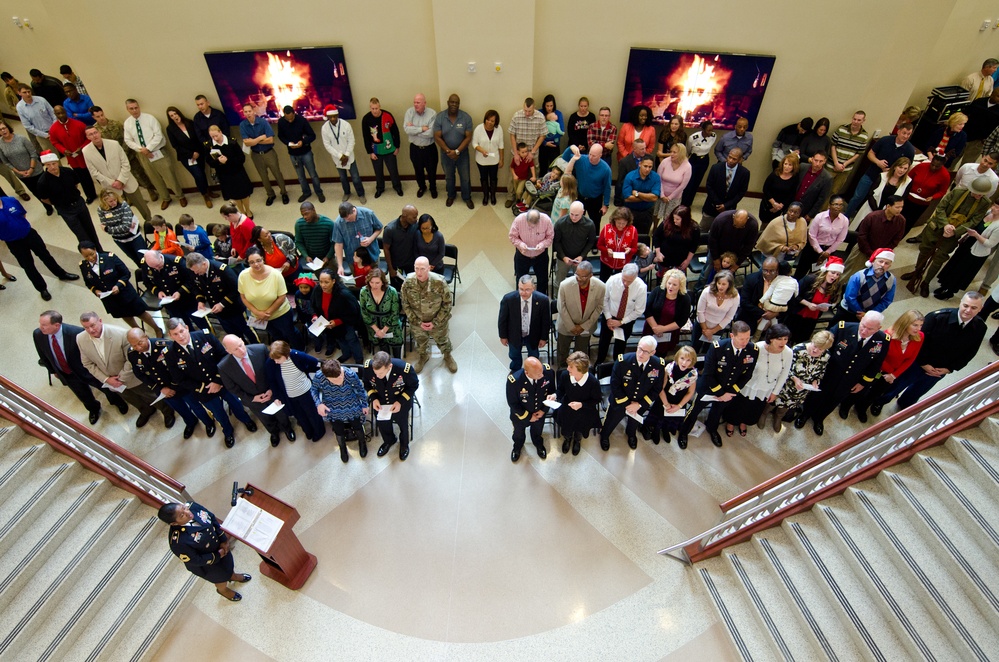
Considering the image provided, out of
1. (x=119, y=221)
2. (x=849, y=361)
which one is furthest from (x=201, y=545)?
(x=849, y=361)

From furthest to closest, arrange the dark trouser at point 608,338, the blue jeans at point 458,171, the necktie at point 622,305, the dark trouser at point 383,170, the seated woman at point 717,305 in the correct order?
the dark trouser at point 383,170 → the blue jeans at point 458,171 → the dark trouser at point 608,338 → the necktie at point 622,305 → the seated woman at point 717,305

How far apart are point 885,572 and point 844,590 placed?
29 cm

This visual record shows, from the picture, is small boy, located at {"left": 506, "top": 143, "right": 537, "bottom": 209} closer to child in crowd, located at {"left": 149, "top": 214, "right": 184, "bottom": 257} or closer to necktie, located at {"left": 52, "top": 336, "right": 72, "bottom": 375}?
child in crowd, located at {"left": 149, "top": 214, "right": 184, "bottom": 257}

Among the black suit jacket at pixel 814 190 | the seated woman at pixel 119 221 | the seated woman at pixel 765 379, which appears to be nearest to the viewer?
the seated woman at pixel 765 379

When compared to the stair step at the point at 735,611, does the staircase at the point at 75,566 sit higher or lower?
higher

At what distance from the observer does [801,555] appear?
4117 millimetres

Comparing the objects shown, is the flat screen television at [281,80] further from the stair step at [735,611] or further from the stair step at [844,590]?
the stair step at [844,590]

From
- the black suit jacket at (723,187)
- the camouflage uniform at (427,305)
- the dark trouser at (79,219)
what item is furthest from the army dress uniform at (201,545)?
the black suit jacket at (723,187)

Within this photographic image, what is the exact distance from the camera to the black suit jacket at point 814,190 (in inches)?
273

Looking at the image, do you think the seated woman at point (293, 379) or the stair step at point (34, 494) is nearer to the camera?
the stair step at point (34, 494)

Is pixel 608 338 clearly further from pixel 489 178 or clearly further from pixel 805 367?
pixel 489 178

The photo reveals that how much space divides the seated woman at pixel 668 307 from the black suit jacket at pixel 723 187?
242 centimetres

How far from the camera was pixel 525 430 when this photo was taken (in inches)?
204

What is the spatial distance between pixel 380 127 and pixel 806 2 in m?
6.06
